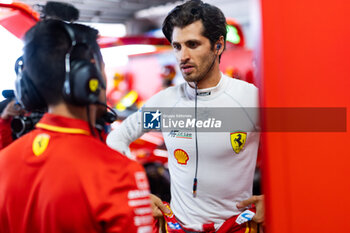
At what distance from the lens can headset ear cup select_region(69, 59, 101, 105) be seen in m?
0.83

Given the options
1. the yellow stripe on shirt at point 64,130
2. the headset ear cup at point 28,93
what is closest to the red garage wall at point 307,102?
the yellow stripe on shirt at point 64,130

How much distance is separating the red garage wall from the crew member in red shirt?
398 mm

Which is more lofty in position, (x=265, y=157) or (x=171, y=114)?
(x=171, y=114)

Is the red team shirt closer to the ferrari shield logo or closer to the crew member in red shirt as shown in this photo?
the crew member in red shirt

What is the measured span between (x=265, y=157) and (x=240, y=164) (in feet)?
1.53

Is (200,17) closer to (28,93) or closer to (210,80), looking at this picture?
(210,80)

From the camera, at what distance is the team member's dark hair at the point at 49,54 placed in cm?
85

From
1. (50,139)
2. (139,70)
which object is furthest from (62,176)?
(139,70)

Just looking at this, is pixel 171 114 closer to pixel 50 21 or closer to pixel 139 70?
Result: pixel 50 21

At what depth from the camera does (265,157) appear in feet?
3.02

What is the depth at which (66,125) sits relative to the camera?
86cm

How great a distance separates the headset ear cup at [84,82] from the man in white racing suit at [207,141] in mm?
583

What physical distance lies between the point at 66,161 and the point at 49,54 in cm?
28

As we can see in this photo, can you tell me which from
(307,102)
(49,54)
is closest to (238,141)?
(307,102)
